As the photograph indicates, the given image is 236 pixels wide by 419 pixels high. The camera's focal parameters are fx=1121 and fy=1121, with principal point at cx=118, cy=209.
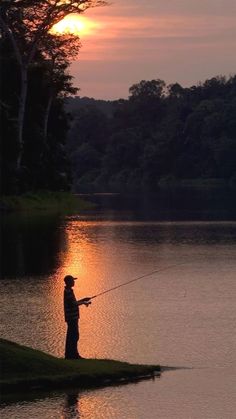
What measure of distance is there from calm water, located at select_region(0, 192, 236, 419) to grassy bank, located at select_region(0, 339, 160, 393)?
387 mm

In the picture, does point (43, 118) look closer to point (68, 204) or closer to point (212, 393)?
point (68, 204)

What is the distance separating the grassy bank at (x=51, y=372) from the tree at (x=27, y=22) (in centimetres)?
5941

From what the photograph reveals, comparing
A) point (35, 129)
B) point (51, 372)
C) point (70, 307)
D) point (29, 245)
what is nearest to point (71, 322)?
point (70, 307)

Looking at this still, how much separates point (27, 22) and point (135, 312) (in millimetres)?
57405

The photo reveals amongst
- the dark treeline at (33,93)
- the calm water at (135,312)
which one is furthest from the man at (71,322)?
the dark treeline at (33,93)

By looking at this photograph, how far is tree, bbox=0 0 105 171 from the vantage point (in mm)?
81250

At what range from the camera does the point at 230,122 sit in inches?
7864

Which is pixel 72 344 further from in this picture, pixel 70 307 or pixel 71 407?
pixel 71 407

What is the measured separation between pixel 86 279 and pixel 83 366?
17.2 meters

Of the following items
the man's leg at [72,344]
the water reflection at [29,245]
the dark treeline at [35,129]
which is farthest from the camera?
the dark treeline at [35,129]

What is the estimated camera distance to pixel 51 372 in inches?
776

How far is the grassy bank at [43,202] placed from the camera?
258ft

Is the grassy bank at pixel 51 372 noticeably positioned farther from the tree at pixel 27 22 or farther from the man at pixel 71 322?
the tree at pixel 27 22

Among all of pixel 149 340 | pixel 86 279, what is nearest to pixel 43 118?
pixel 86 279
